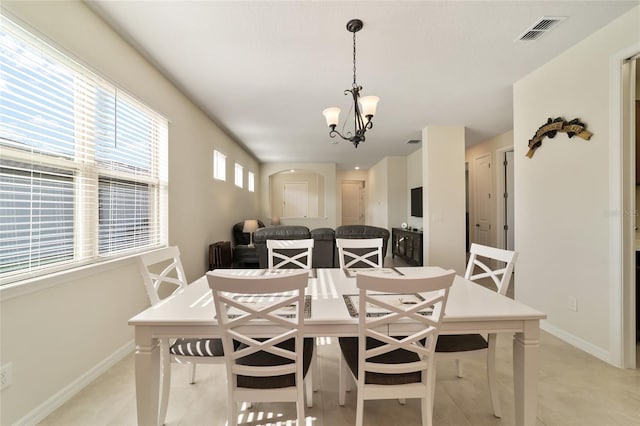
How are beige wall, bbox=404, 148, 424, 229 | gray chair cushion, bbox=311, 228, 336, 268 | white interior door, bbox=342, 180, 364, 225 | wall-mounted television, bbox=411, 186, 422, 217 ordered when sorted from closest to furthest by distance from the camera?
gray chair cushion, bbox=311, 228, 336, 268, wall-mounted television, bbox=411, 186, 422, 217, beige wall, bbox=404, 148, 424, 229, white interior door, bbox=342, 180, 364, 225

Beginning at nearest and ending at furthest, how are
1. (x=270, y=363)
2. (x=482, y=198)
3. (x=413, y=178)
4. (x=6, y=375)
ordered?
(x=270, y=363)
(x=6, y=375)
(x=482, y=198)
(x=413, y=178)

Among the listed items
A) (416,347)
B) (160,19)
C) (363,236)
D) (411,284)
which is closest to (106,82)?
(160,19)

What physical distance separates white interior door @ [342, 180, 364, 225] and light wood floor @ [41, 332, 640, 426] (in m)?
8.43

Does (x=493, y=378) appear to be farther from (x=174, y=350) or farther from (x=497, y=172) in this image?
(x=497, y=172)

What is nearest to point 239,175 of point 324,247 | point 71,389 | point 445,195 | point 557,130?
point 324,247

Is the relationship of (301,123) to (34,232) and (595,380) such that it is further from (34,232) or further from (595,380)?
(595,380)

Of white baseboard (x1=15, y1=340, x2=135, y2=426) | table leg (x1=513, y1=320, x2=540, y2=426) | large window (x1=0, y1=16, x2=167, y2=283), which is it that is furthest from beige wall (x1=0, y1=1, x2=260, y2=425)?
table leg (x1=513, y1=320, x2=540, y2=426)

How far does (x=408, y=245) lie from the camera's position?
218 inches

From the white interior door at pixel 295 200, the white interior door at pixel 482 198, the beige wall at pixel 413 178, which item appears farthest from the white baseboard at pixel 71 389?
the white interior door at pixel 295 200

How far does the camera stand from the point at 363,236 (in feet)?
12.6

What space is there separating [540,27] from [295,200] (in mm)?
7027

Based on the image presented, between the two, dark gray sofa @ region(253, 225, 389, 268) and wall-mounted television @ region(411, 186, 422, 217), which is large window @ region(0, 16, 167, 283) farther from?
wall-mounted television @ region(411, 186, 422, 217)

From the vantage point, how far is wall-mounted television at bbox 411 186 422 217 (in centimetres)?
576

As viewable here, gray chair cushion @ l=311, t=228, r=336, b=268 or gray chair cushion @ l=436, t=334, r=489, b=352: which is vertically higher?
gray chair cushion @ l=311, t=228, r=336, b=268
